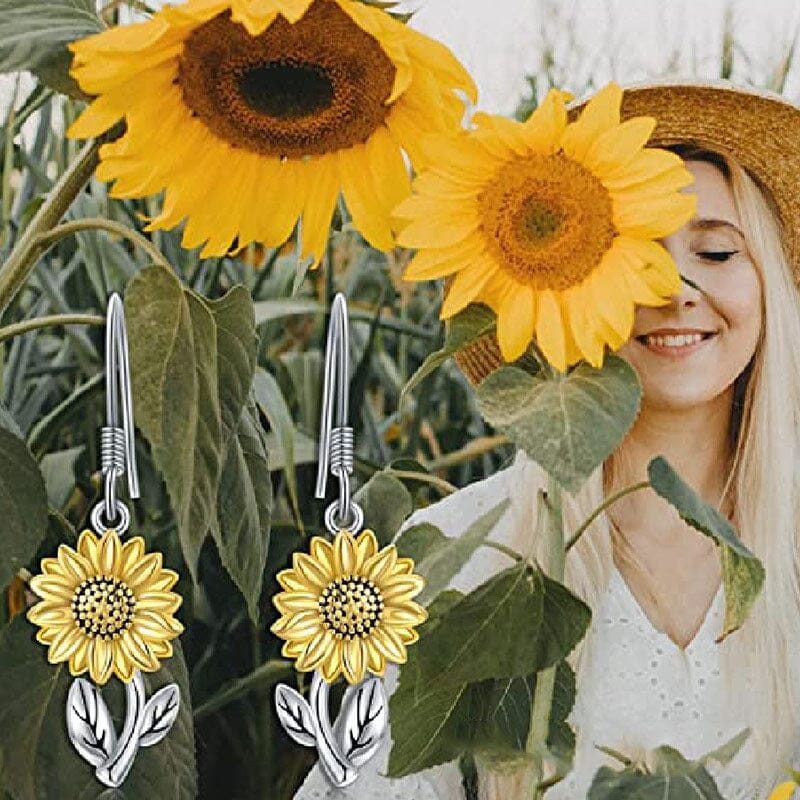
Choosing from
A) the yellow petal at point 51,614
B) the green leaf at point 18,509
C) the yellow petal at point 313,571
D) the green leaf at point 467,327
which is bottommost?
the yellow petal at point 51,614

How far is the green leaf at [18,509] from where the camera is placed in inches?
22.0

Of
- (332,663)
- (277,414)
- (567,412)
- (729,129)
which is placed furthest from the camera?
(277,414)

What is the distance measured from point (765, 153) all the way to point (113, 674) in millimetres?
370

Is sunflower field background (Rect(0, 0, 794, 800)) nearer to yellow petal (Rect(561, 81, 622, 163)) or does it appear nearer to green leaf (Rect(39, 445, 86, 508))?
green leaf (Rect(39, 445, 86, 508))

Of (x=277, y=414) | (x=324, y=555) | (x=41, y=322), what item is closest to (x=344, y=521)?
(x=324, y=555)

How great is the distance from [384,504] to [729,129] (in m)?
0.23

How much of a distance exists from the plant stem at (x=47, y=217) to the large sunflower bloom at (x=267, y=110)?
2cm

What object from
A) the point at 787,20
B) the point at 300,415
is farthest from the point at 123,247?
the point at 787,20

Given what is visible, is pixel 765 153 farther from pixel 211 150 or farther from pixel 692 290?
pixel 211 150

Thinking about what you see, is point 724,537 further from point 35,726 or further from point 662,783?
point 35,726

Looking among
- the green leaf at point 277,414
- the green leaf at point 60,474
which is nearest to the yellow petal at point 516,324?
the green leaf at point 277,414

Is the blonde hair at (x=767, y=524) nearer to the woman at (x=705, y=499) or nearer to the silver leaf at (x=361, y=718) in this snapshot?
the woman at (x=705, y=499)

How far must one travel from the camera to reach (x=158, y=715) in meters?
0.61

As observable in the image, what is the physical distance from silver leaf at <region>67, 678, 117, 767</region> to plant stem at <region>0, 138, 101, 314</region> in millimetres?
146
